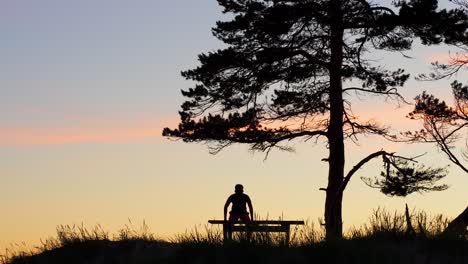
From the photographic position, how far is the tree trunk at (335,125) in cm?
2825

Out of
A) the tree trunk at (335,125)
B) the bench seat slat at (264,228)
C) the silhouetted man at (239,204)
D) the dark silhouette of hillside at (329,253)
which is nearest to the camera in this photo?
the dark silhouette of hillside at (329,253)

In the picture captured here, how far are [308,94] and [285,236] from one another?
40.5 ft

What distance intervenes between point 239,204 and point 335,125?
26.7 ft

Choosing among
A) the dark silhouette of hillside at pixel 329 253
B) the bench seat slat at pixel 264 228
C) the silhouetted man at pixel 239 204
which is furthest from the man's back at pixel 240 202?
the dark silhouette of hillside at pixel 329 253

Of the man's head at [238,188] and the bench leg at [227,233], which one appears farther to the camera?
the man's head at [238,188]

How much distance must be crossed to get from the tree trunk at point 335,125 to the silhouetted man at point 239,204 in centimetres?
724

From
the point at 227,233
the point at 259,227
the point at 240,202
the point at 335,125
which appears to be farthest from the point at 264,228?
the point at 335,125

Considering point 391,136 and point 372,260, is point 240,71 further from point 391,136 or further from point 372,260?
point 372,260

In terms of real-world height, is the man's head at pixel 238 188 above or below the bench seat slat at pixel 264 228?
above

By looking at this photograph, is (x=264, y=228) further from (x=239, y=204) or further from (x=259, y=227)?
(x=239, y=204)

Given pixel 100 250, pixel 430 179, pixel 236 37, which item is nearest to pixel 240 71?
pixel 236 37

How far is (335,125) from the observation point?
28.7 meters

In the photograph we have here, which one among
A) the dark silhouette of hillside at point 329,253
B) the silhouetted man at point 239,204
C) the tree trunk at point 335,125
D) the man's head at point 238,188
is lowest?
the dark silhouette of hillside at point 329,253

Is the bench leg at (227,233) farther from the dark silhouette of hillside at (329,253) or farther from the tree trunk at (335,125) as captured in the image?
the tree trunk at (335,125)
